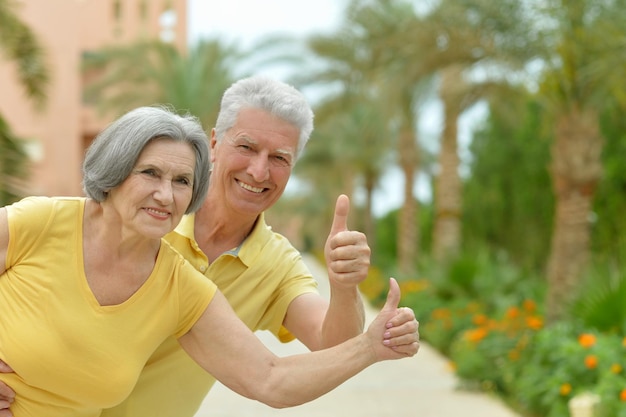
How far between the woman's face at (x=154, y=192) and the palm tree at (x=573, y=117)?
7145 mm

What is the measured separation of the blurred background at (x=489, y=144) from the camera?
8266 mm

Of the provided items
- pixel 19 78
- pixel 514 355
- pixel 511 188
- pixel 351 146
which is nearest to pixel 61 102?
pixel 351 146

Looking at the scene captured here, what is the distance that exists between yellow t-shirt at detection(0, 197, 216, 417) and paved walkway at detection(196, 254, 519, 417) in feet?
17.3

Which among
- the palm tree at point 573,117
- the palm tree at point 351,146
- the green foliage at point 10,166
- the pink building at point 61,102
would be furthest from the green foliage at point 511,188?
the pink building at point 61,102

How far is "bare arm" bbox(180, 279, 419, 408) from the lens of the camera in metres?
2.73

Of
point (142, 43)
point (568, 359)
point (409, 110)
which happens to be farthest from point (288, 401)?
point (142, 43)

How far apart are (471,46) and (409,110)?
4.81 meters

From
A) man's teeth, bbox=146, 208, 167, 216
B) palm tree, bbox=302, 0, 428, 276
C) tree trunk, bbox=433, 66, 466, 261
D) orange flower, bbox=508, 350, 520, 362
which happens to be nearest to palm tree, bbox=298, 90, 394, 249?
palm tree, bbox=302, 0, 428, 276

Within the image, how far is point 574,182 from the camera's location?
9773 millimetres

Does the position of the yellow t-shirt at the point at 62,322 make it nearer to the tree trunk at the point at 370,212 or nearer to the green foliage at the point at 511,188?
the green foliage at the point at 511,188

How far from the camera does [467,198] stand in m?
18.9

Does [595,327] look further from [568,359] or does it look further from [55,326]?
[55,326]

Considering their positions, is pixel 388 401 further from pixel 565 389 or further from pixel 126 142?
pixel 126 142

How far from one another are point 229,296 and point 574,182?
7212 millimetres
